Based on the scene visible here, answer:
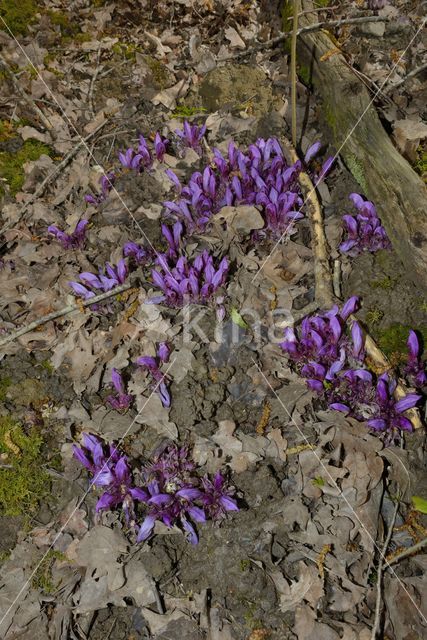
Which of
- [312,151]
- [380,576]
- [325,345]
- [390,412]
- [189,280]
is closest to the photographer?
[380,576]

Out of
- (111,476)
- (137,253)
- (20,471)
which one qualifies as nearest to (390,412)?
(111,476)

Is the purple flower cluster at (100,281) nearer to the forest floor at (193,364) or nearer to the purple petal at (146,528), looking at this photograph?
the forest floor at (193,364)

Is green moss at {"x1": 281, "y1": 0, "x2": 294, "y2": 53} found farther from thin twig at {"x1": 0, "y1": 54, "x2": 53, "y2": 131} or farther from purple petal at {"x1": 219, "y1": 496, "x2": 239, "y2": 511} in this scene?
purple petal at {"x1": 219, "y1": 496, "x2": 239, "y2": 511}

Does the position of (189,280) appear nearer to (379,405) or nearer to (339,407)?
(339,407)

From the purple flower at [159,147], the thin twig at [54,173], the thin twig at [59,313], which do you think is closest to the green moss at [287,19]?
the purple flower at [159,147]

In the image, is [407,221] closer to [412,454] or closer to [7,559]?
[412,454]

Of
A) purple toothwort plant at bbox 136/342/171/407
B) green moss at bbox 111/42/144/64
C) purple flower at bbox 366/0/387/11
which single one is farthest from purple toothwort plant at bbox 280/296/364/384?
green moss at bbox 111/42/144/64

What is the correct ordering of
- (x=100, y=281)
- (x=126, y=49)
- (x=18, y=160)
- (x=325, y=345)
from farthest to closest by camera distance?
(x=126, y=49) < (x=18, y=160) < (x=100, y=281) < (x=325, y=345)
